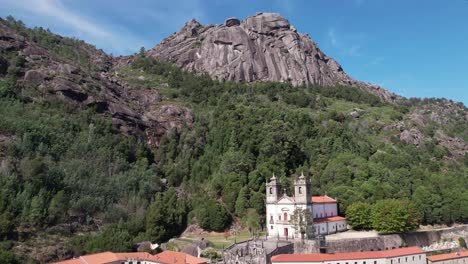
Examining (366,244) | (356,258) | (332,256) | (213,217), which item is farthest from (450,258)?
(213,217)

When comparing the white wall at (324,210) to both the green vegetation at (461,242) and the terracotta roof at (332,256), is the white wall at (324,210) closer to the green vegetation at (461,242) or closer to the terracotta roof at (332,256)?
the terracotta roof at (332,256)

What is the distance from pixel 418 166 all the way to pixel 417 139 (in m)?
20.8

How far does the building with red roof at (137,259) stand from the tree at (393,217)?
976 inches

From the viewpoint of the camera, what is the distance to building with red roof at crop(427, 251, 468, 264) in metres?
52.7

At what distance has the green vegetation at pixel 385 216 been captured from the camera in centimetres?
5691

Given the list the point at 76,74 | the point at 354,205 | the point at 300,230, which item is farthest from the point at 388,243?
the point at 76,74

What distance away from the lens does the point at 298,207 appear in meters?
56.1

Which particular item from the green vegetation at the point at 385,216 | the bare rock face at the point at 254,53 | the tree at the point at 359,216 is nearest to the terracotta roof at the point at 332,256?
the green vegetation at the point at 385,216

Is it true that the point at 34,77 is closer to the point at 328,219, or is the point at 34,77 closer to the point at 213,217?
the point at 213,217

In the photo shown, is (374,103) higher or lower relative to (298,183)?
higher

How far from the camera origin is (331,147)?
85.3m

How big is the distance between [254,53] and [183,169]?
230ft

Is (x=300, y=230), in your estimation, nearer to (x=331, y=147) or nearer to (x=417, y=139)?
(x=331, y=147)

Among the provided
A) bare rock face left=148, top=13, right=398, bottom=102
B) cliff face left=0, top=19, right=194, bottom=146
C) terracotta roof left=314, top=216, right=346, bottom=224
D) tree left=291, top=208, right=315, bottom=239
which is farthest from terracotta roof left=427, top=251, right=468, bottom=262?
bare rock face left=148, top=13, right=398, bottom=102
